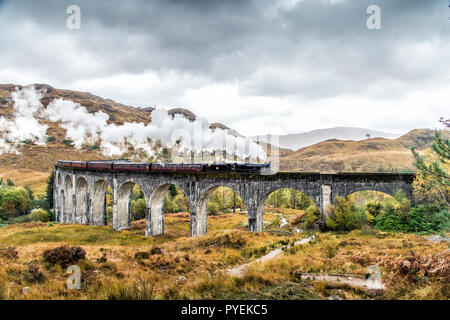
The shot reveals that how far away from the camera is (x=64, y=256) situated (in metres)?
13.0

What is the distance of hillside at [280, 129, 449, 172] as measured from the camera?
9256cm

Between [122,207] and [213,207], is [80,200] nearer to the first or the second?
[122,207]

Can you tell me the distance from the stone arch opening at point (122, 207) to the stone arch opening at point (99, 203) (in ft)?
15.4

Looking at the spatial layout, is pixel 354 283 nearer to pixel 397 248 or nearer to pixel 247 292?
pixel 247 292

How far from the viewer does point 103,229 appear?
33.3 metres

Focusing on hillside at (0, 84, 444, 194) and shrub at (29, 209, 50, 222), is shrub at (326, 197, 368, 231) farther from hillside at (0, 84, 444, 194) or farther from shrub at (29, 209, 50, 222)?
shrub at (29, 209, 50, 222)

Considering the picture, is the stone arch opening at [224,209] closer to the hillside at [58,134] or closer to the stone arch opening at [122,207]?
the stone arch opening at [122,207]

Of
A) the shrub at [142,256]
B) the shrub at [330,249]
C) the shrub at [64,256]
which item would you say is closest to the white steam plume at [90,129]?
the shrub at [142,256]

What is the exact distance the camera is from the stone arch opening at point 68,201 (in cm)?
4147

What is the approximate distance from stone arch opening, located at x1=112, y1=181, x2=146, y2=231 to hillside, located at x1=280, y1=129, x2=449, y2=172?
7507cm

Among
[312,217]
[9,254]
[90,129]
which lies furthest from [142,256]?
[90,129]

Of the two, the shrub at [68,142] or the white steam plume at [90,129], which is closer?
the white steam plume at [90,129]

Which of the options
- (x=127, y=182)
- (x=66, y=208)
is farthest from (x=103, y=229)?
(x=66, y=208)

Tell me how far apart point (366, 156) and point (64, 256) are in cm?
12469
